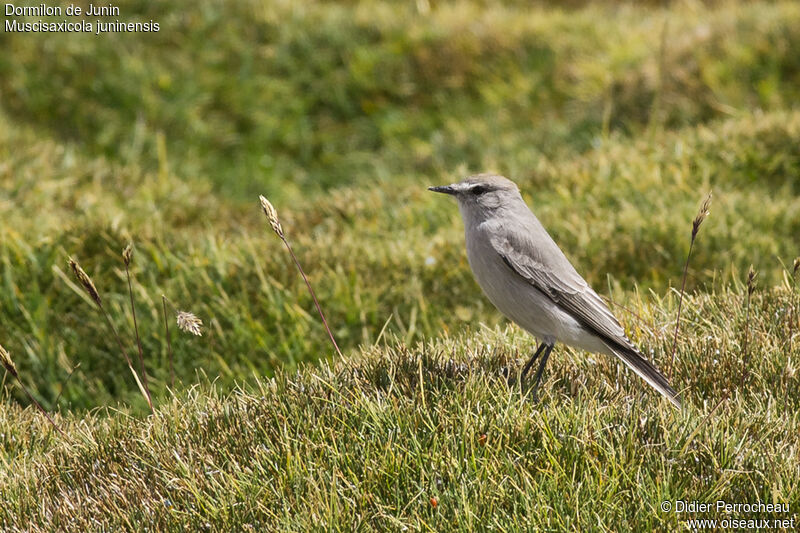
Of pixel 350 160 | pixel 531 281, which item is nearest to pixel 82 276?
pixel 531 281

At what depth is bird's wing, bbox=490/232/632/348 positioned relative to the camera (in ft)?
16.1

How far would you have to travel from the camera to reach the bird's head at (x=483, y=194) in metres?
5.48

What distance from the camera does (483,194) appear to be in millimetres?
5531

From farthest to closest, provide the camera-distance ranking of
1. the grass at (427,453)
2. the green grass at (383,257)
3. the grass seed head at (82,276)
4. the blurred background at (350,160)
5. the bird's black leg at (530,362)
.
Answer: the blurred background at (350,160)
the bird's black leg at (530,362)
the grass seed head at (82,276)
the green grass at (383,257)
the grass at (427,453)

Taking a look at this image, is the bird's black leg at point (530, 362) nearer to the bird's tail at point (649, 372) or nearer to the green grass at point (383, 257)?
the green grass at point (383, 257)

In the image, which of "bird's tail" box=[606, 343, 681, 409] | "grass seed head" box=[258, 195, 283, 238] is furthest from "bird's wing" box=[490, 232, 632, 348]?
"grass seed head" box=[258, 195, 283, 238]

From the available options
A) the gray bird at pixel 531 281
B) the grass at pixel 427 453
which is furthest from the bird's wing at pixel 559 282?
the grass at pixel 427 453

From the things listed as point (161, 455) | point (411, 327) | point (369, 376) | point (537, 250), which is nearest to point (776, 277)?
point (537, 250)

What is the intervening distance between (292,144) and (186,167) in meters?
1.34

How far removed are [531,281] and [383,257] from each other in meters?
2.02

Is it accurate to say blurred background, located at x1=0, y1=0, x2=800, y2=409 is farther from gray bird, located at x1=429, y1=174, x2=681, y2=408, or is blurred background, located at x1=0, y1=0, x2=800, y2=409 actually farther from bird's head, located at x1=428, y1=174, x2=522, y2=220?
bird's head, located at x1=428, y1=174, x2=522, y2=220

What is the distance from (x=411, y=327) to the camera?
607 cm

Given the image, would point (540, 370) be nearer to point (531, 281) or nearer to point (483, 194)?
point (531, 281)

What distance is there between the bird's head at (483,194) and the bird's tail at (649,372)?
1345mm
